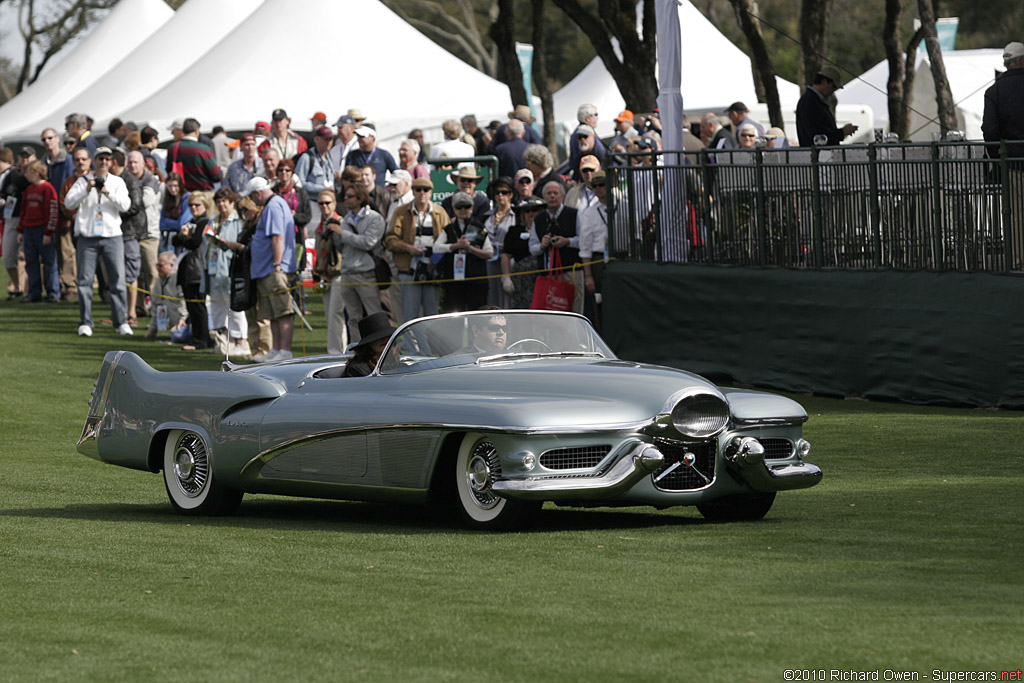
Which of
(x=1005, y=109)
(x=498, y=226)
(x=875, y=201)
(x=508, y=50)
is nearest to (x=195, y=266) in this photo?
(x=498, y=226)

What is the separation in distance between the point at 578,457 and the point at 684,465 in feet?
2.00

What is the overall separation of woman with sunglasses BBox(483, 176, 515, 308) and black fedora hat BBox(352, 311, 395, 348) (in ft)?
24.2

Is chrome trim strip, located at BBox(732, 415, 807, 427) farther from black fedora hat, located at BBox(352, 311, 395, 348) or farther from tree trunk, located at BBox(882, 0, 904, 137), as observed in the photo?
tree trunk, located at BBox(882, 0, 904, 137)

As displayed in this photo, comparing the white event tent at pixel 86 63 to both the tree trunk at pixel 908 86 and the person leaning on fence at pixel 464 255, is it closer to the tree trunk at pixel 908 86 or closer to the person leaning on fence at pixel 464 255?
the tree trunk at pixel 908 86

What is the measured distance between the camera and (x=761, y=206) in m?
16.9

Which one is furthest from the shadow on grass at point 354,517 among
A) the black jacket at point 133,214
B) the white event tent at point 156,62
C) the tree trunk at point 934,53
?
the white event tent at point 156,62

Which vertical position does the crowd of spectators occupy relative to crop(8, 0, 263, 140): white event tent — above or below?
below

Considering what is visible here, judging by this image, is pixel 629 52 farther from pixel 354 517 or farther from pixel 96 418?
pixel 354 517

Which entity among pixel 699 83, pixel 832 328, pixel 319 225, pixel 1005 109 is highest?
pixel 699 83

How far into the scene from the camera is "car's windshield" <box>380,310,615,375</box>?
992 cm

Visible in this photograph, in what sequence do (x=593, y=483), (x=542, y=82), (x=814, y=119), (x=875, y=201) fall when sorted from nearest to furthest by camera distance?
(x=593, y=483) → (x=875, y=201) → (x=814, y=119) → (x=542, y=82)

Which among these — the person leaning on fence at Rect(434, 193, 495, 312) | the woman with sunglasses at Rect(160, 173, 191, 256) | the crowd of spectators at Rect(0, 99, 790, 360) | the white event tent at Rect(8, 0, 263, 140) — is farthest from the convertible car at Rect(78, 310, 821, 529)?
the white event tent at Rect(8, 0, 263, 140)

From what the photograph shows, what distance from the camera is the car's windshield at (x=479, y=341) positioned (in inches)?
391

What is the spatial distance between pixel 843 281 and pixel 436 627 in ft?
33.3
